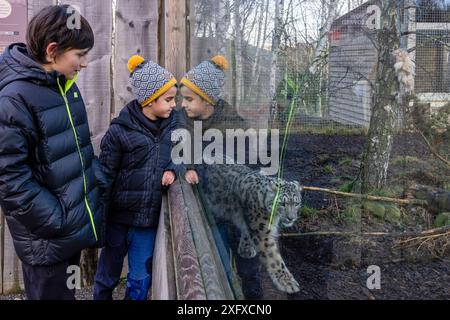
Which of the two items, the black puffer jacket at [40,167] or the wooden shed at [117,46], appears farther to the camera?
the wooden shed at [117,46]

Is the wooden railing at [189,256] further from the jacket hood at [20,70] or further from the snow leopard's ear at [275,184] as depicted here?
the jacket hood at [20,70]

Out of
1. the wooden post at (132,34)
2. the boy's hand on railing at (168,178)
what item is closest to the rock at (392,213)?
the boy's hand on railing at (168,178)

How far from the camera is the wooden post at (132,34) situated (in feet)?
6.83

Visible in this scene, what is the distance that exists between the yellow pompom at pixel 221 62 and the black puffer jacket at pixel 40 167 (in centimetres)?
42

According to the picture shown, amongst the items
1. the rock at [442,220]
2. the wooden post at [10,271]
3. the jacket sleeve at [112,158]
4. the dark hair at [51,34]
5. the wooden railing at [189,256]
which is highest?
the dark hair at [51,34]

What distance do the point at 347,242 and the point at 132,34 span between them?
152 cm

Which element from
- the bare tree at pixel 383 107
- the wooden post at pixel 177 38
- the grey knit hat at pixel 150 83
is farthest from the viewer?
the wooden post at pixel 177 38

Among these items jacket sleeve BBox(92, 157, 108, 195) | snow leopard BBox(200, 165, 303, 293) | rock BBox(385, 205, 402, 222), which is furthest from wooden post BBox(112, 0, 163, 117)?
rock BBox(385, 205, 402, 222)

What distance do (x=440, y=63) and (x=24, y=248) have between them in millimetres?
1056

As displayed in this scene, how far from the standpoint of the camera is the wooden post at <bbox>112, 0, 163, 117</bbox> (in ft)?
6.83

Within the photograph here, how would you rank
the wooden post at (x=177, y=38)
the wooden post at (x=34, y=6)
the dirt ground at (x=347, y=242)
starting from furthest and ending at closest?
the wooden post at (x=34, y=6), the wooden post at (x=177, y=38), the dirt ground at (x=347, y=242)

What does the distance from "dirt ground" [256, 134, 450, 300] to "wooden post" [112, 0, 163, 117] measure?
51.4 inches

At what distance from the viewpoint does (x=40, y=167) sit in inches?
49.8

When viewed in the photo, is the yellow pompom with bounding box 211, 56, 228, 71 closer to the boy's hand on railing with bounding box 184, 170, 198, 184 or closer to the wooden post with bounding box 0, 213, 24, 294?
the boy's hand on railing with bounding box 184, 170, 198, 184
